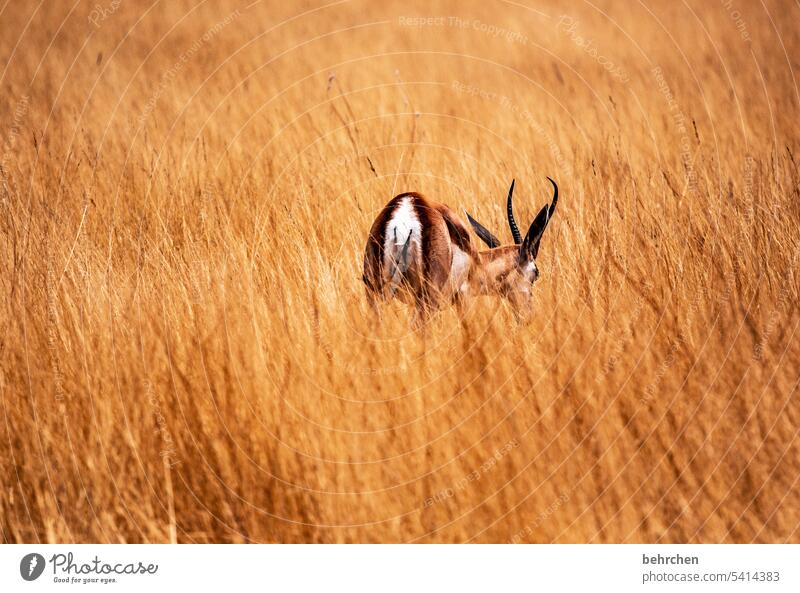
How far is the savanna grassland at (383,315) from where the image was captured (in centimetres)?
295

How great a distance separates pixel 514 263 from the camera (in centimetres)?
482

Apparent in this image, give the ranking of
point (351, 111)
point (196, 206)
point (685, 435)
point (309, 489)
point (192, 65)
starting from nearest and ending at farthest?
1. point (309, 489)
2. point (685, 435)
3. point (196, 206)
4. point (351, 111)
5. point (192, 65)

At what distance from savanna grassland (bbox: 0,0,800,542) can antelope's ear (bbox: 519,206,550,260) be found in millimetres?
209

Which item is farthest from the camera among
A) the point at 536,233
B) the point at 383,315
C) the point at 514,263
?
the point at 514,263

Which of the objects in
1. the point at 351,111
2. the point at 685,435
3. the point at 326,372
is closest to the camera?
the point at 685,435

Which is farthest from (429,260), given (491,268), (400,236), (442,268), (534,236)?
(534,236)

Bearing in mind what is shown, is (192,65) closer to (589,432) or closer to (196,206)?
(196,206)

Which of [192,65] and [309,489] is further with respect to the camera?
[192,65]

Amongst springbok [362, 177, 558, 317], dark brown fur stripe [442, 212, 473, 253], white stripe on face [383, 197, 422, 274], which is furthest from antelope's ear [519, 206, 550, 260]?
white stripe on face [383, 197, 422, 274]

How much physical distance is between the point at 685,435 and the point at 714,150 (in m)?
3.84

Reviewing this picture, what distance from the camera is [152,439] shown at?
3.15 meters

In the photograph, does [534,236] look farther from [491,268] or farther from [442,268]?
[442,268]

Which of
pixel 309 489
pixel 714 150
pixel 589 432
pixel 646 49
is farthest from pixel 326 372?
pixel 646 49

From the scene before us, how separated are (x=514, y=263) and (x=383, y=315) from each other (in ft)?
3.11
